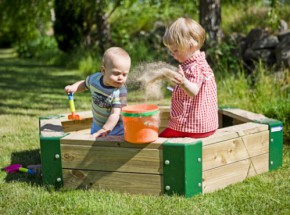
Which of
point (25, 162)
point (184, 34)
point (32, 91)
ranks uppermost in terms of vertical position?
point (184, 34)

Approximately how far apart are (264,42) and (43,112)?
3627 millimetres

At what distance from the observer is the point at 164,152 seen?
251 cm

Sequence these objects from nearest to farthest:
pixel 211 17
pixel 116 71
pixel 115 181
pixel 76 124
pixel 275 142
Answer: pixel 115 181 → pixel 116 71 → pixel 275 142 → pixel 76 124 → pixel 211 17

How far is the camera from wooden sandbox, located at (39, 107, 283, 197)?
2.53m

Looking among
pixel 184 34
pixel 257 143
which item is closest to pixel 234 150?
pixel 257 143

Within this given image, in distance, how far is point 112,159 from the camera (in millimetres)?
2619

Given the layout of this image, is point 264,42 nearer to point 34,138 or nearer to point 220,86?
point 220,86

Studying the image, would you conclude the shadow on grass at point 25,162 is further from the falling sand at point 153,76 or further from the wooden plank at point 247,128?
the wooden plank at point 247,128

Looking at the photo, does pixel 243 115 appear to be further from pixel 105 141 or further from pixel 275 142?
pixel 105 141

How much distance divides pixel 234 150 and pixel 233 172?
0.15 metres

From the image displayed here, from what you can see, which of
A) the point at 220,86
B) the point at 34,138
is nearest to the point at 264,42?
the point at 220,86

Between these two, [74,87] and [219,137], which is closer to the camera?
[219,137]

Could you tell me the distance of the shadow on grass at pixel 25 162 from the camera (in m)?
2.97

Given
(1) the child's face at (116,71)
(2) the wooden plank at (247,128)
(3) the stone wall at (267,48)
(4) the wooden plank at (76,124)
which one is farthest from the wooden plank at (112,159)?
(3) the stone wall at (267,48)
